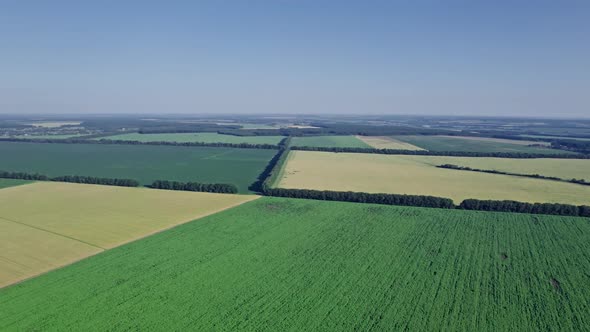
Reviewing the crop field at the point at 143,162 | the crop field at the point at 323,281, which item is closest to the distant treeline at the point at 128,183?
the crop field at the point at 143,162

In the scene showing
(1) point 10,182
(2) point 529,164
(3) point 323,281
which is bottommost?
(3) point 323,281

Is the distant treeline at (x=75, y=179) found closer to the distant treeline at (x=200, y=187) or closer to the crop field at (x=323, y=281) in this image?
the distant treeline at (x=200, y=187)

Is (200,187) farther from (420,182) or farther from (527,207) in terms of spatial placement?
(527,207)

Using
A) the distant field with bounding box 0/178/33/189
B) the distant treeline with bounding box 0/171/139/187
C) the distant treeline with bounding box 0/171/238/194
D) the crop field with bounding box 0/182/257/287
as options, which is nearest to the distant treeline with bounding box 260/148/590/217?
the distant treeline with bounding box 0/171/238/194

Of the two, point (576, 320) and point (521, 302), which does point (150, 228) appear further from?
point (576, 320)

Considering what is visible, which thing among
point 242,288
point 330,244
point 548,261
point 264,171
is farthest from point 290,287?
point 264,171

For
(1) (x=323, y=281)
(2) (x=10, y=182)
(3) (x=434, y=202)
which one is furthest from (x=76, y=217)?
(3) (x=434, y=202)
